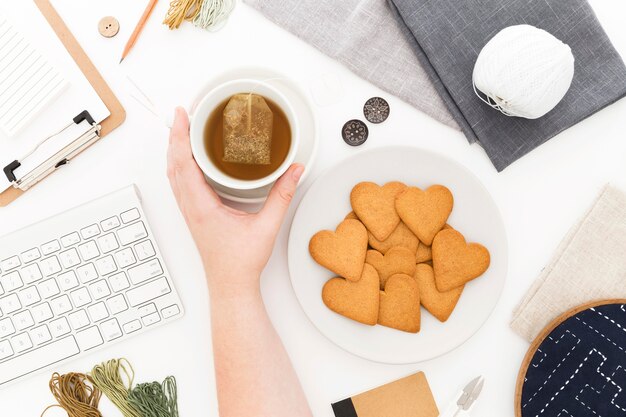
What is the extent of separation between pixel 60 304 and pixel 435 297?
60 centimetres

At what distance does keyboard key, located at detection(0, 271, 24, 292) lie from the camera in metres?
0.88

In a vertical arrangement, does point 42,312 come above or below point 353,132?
below

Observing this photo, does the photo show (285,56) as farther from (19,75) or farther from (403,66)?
(19,75)

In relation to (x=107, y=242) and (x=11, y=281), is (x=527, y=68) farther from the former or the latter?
(x=11, y=281)

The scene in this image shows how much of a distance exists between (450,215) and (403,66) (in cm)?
26

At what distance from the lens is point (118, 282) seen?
2.92ft

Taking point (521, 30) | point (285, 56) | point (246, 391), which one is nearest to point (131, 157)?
point (285, 56)

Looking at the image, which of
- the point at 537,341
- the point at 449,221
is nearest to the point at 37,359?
the point at 449,221

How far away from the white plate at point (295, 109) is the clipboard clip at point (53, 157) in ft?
0.62

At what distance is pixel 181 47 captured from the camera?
0.92 m

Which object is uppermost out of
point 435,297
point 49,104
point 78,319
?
point 435,297

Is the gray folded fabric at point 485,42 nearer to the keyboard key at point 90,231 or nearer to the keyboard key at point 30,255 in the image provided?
the keyboard key at point 90,231

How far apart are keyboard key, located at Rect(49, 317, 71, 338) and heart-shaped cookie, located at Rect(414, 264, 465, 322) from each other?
57 centimetres

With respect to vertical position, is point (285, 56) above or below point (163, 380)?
above
